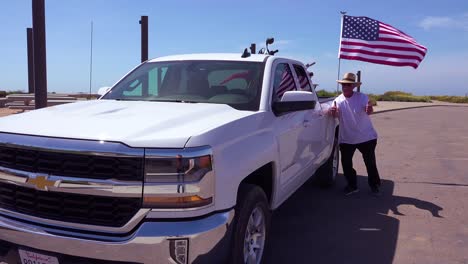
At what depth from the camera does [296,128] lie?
4.64 meters

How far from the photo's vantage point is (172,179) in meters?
2.75

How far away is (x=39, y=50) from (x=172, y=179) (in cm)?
571

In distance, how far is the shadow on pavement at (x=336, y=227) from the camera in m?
4.46

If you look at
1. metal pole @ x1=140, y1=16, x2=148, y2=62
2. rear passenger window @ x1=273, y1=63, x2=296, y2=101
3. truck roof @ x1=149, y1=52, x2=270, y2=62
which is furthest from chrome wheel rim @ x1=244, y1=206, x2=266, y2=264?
metal pole @ x1=140, y1=16, x2=148, y2=62

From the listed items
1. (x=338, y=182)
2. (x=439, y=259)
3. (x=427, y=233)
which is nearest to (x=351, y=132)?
(x=338, y=182)

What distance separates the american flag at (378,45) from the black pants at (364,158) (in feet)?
14.2

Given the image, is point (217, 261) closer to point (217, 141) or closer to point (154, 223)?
point (154, 223)

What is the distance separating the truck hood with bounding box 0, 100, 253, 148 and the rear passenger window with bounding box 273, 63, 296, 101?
808 millimetres

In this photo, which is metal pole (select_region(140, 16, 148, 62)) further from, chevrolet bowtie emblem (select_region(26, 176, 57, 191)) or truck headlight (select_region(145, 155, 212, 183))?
truck headlight (select_region(145, 155, 212, 183))

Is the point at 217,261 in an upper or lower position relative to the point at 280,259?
upper

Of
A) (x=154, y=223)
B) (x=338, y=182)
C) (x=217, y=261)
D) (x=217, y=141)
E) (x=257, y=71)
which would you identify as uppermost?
(x=257, y=71)

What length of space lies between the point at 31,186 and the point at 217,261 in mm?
1281

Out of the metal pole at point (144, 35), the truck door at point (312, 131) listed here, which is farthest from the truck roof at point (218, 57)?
the metal pole at point (144, 35)

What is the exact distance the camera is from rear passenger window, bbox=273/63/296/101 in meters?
4.60
